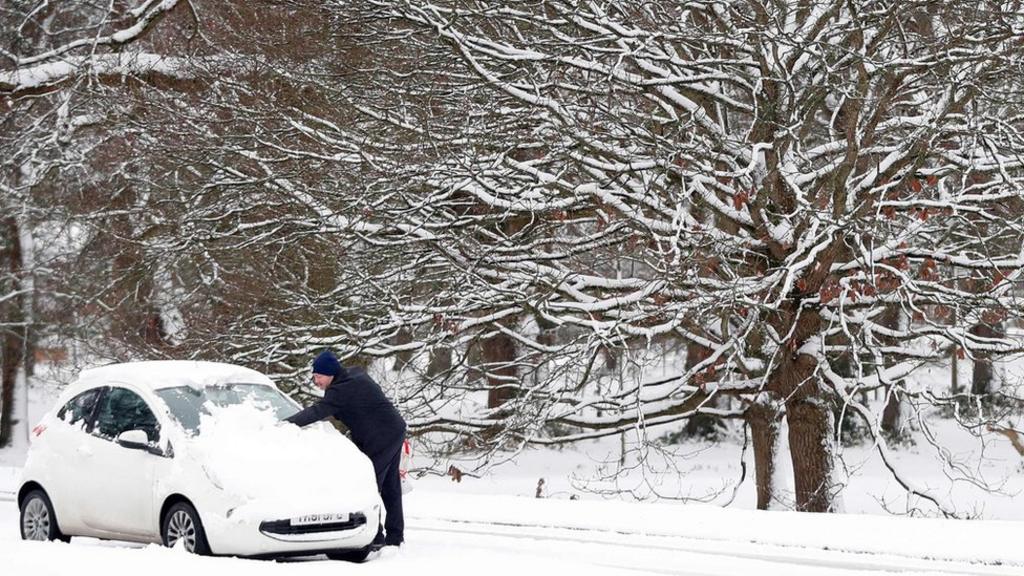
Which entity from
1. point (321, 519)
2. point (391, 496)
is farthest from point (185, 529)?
point (391, 496)

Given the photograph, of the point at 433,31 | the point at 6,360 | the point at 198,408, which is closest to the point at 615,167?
the point at 433,31

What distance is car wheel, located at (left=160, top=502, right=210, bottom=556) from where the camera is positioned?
9.25m

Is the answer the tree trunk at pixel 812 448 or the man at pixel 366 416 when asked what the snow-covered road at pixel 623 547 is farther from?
the tree trunk at pixel 812 448

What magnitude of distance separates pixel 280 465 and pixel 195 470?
Result: 0.60 m

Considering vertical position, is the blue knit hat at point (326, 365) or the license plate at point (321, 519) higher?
the blue knit hat at point (326, 365)

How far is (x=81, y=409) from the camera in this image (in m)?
10.7

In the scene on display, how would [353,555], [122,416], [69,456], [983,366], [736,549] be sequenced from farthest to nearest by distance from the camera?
[983,366], [736,549], [69,456], [122,416], [353,555]

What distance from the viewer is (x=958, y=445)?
35.4 meters

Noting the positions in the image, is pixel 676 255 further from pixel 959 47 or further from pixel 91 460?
pixel 91 460

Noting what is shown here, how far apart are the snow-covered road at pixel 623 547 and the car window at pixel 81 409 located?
1.00 metres

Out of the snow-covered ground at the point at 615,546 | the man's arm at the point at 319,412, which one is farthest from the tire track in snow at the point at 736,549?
the man's arm at the point at 319,412

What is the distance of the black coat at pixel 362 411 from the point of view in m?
10.2

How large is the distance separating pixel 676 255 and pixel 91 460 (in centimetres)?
620

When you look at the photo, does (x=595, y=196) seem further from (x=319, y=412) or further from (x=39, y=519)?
(x=39, y=519)
